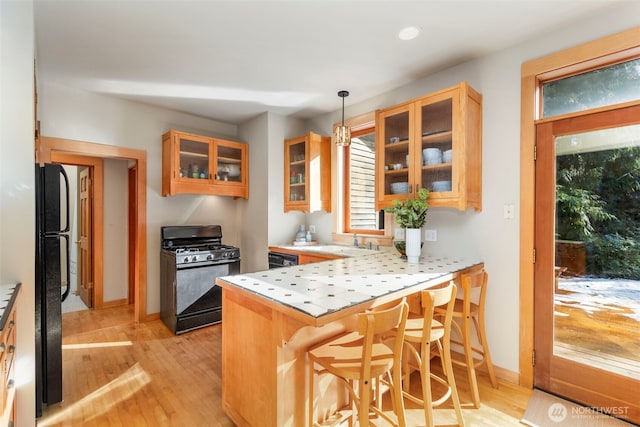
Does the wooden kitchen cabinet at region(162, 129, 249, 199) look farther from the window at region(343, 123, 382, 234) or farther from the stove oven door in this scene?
A: the window at region(343, 123, 382, 234)

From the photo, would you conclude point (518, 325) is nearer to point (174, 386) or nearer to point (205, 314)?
point (174, 386)

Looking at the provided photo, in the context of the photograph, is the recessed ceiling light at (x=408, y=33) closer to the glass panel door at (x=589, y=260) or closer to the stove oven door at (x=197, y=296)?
the glass panel door at (x=589, y=260)

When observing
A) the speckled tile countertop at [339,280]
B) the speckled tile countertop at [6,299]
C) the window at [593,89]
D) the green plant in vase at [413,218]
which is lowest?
the speckled tile countertop at [339,280]

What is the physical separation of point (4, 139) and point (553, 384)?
3673mm

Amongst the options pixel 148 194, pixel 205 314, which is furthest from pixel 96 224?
pixel 205 314

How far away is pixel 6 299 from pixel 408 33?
8.98 ft

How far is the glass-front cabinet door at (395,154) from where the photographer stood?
2.67m

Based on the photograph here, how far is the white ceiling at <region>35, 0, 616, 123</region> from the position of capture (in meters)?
1.95

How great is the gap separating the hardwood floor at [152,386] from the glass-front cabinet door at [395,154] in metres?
1.56

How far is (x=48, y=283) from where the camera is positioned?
6.59 feet

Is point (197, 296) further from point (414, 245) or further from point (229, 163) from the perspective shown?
point (414, 245)

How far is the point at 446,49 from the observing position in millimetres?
2422

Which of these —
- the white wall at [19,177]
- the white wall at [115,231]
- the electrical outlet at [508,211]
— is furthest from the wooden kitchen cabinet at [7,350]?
the white wall at [115,231]

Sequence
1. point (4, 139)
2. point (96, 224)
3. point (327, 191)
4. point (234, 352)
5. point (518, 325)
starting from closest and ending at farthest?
point (4, 139)
point (234, 352)
point (518, 325)
point (327, 191)
point (96, 224)
